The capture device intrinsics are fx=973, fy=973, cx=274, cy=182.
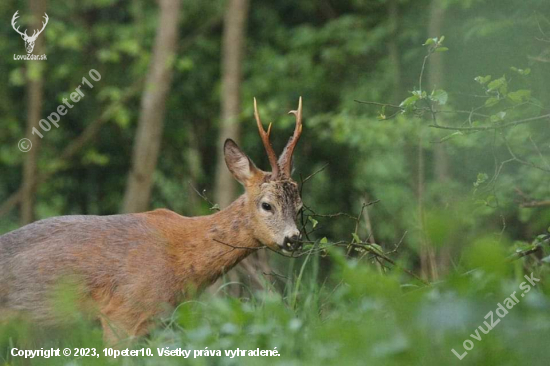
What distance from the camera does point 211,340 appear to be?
4.25m

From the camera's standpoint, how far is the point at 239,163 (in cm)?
633

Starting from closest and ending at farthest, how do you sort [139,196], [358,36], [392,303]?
[392,303] < [139,196] < [358,36]

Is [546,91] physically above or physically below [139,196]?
below

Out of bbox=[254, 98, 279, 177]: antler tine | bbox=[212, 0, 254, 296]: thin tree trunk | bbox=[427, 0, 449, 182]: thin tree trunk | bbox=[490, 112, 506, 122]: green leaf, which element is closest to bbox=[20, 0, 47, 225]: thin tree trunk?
bbox=[212, 0, 254, 296]: thin tree trunk

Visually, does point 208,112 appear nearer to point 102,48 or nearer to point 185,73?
point 185,73

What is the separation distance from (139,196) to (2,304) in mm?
6233

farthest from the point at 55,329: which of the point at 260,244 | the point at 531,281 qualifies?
the point at 531,281

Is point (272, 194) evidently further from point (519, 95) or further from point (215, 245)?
point (519, 95)

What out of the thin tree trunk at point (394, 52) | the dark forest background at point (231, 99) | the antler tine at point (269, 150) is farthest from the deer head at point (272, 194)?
the thin tree trunk at point (394, 52)

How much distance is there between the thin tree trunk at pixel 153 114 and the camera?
12188mm

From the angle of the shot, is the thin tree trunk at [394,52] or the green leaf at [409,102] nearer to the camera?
the green leaf at [409,102]
